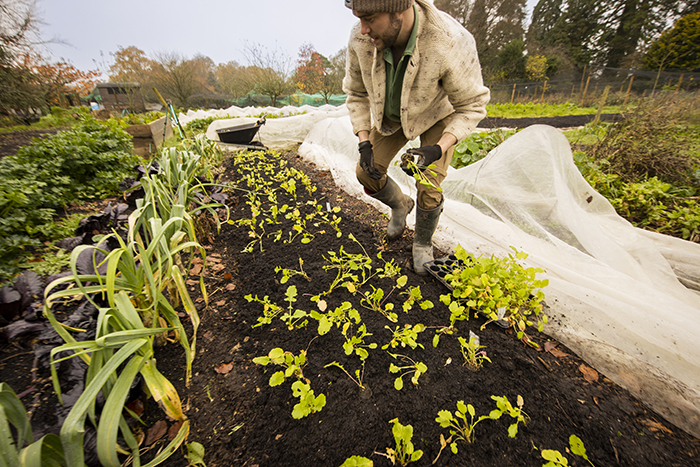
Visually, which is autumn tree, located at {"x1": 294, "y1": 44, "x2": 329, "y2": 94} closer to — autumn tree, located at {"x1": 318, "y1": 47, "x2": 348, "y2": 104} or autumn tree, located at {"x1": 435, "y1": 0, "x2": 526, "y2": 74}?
autumn tree, located at {"x1": 318, "y1": 47, "x2": 348, "y2": 104}

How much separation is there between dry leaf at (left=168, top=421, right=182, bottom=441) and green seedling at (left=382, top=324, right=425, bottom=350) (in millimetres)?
821

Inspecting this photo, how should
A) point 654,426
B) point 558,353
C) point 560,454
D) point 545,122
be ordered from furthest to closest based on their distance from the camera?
point 545,122, point 558,353, point 654,426, point 560,454

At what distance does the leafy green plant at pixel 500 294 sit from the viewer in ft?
3.99

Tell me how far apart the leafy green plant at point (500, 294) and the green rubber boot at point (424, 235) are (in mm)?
330

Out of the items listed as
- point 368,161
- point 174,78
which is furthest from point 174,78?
point 368,161

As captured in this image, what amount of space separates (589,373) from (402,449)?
887 millimetres

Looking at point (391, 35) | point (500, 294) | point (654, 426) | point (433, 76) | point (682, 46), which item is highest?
point (682, 46)

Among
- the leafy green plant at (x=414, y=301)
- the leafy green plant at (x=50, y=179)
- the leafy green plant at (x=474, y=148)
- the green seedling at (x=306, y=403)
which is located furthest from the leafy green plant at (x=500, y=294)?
the leafy green plant at (x=50, y=179)

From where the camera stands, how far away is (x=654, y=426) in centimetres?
92

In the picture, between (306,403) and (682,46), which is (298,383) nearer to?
(306,403)

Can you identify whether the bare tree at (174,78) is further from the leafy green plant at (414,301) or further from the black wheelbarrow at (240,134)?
the leafy green plant at (414,301)

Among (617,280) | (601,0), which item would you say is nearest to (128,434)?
(617,280)

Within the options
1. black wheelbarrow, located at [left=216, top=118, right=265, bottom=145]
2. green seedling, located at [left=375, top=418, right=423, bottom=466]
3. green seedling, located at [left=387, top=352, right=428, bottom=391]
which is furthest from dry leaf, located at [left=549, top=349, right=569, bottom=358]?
black wheelbarrow, located at [left=216, top=118, right=265, bottom=145]

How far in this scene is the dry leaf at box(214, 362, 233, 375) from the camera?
3.76ft
